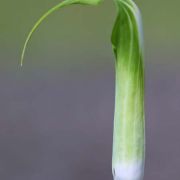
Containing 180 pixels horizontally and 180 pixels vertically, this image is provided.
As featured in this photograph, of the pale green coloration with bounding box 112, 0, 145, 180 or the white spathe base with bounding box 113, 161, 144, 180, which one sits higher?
the pale green coloration with bounding box 112, 0, 145, 180

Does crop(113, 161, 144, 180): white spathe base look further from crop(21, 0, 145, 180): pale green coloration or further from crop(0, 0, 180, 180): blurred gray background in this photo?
crop(0, 0, 180, 180): blurred gray background

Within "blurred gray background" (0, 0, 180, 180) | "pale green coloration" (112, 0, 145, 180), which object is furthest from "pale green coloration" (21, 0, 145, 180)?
"blurred gray background" (0, 0, 180, 180)

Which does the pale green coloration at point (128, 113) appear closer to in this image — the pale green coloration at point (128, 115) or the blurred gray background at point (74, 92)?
the pale green coloration at point (128, 115)

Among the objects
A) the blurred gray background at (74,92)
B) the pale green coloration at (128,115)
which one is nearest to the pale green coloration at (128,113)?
the pale green coloration at (128,115)

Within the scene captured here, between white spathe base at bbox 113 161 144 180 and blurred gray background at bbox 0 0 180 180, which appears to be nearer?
white spathe base at bbox 113 161 144 180

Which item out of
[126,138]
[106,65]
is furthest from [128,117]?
[106,65]

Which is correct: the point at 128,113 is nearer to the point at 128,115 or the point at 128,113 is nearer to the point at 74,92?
the point at 128,115

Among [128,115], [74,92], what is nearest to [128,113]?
[128,115]
